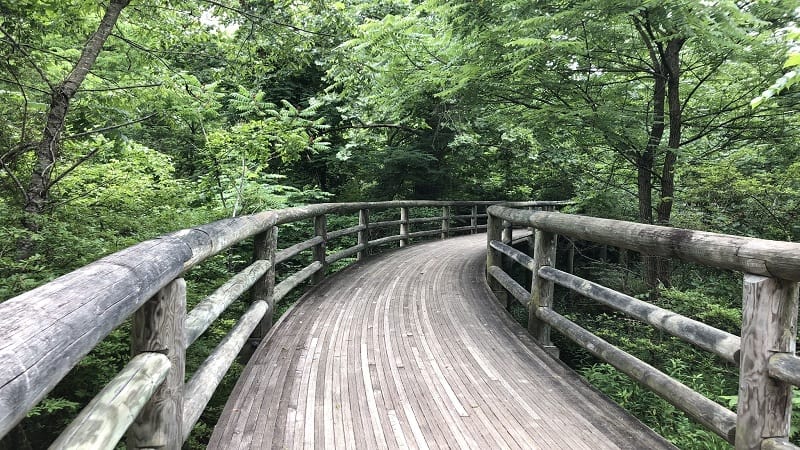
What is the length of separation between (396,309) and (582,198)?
17.3ft

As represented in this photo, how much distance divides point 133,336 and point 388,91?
6.82 metres

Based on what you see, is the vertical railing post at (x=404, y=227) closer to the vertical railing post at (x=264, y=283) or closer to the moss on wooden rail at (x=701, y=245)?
the vertical railing post at (x=264, y=283)

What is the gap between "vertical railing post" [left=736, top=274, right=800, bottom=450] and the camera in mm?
1696

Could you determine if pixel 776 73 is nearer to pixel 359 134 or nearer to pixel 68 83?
pixel 68 83

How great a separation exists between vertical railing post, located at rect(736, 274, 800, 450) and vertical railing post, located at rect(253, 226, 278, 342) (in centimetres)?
297

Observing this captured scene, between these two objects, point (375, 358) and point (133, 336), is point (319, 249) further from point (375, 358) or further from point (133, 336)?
point (133, 336)

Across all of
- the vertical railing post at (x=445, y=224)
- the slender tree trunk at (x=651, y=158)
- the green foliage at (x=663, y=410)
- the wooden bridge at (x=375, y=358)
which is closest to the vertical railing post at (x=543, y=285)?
the wooden bridge at (x=375, y=358)

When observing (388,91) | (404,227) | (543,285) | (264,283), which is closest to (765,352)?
(543,285)

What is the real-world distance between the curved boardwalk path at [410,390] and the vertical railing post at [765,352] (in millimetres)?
484

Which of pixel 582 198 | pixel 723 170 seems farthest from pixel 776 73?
pixel 582 198

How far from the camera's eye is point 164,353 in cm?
166

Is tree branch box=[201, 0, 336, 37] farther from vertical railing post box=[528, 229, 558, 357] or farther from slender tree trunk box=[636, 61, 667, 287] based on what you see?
slender tree trunk box=[636, 61, 667, 287]

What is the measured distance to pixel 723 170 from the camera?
6.88 metres

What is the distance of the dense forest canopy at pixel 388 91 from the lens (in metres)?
4.13
